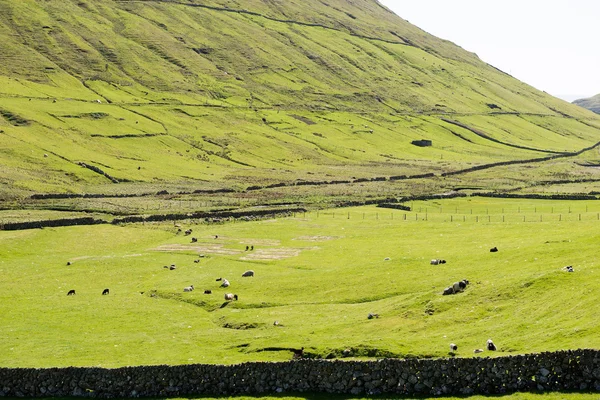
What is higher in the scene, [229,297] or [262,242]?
[229,297]

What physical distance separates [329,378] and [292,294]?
27.6m

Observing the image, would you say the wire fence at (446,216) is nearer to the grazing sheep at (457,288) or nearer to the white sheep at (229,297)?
the white sheep at (229,297)

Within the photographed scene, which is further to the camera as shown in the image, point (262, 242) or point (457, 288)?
point (262, 242)

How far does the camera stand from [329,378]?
40.4 metres

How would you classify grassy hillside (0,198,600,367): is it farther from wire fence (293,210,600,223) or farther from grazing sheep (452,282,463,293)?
wire fence (293,210,600,223)

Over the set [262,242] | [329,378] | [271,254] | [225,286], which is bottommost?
[262,242]

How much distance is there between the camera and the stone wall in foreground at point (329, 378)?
36.5m

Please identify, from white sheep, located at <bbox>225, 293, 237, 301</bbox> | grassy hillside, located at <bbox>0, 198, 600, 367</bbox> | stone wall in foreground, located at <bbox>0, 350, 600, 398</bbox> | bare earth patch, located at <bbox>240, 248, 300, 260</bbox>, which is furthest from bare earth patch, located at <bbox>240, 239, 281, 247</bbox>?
stone wall in foreground, located at <bbox>0, 350, 600, 398</bbox>

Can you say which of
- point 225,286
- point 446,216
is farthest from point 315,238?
point 225,286

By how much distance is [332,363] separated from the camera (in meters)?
40.6

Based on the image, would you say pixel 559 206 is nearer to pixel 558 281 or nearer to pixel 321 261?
pixel 321 261

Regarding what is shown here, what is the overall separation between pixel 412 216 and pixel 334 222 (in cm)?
1726

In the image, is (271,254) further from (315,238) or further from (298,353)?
(298,353)

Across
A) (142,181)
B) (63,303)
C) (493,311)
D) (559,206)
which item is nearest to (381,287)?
(493,311)
